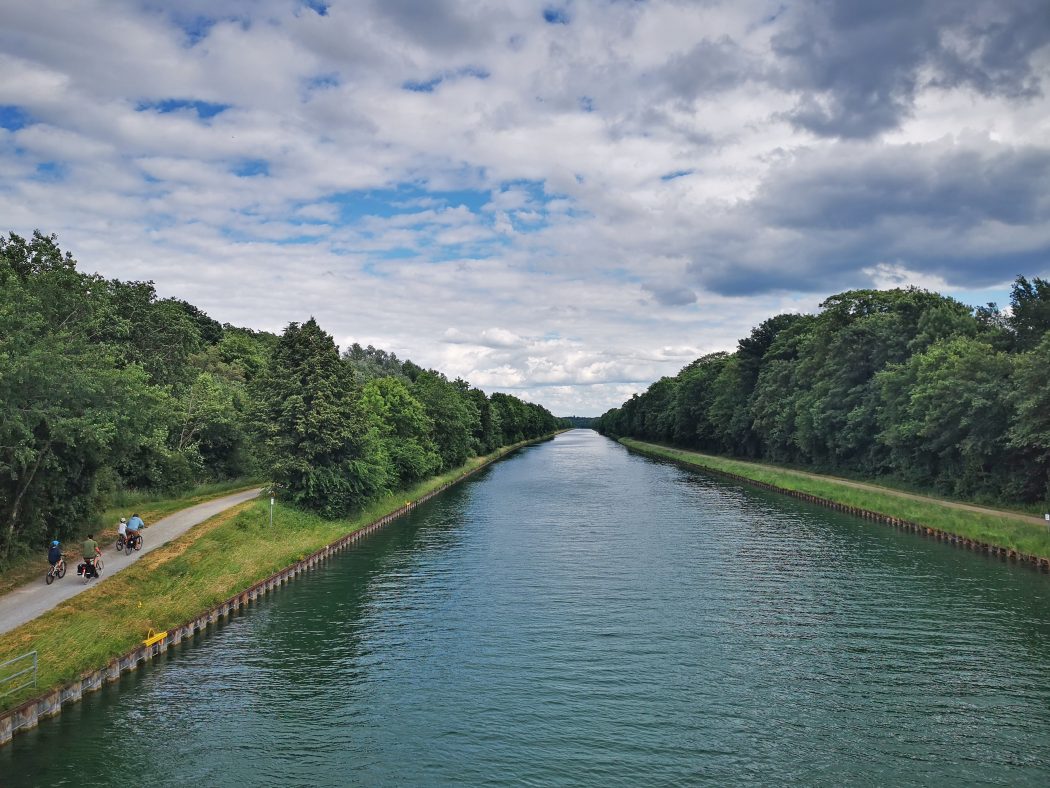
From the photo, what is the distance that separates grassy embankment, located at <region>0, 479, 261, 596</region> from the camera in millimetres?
31234

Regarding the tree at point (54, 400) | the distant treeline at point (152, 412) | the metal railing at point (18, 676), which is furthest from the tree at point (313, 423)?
the metal railing at point (18, 676)

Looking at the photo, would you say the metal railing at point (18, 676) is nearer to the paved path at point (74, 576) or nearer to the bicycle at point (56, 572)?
the paved path at point (74, 576)

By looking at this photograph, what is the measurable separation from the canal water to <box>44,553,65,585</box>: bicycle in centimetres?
750

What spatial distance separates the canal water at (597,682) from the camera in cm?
1962

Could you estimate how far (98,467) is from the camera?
3616 cm

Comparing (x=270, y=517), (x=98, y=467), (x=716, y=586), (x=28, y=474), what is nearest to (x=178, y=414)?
(x=270, y=517)

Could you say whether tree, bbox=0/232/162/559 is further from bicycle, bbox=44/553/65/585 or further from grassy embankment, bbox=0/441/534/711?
grassy embankment, bbox=0/441/534/711

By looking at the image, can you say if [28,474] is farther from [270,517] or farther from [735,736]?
[735,736]

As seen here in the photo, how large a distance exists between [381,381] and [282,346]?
24845mm

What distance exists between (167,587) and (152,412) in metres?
8.59

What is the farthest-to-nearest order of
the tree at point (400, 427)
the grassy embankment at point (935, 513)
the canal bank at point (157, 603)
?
the tree at point (400, 427) < the grassy embankment at point (935, 513) < the canal bank at point (157, 603)

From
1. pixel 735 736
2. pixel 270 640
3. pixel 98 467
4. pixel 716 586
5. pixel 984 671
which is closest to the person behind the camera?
pixel 735 736

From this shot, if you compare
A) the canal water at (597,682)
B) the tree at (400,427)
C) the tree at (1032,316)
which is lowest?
the canal water at (597,682)

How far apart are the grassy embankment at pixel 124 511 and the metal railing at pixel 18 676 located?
8.47m
